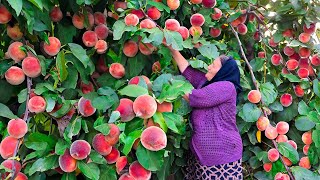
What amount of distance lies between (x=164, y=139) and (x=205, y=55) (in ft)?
1.83

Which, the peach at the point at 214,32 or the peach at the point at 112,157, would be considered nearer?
the peach at the point at 112,157

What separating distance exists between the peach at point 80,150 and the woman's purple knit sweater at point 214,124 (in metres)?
0.42

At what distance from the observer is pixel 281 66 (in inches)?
77.2

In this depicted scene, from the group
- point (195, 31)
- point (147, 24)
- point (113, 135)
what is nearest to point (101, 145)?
point (113, 135)

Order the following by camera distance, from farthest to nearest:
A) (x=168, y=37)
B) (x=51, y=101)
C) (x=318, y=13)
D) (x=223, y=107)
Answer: (x=318, y=13)
(x=223, y=107)
(x=168, y=37)
(x=51, y=101)

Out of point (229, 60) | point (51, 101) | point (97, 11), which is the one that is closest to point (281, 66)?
point (229, 60)

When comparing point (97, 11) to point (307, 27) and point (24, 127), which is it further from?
point (307, 27)

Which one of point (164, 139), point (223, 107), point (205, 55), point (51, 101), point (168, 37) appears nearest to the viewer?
point (164, 139)

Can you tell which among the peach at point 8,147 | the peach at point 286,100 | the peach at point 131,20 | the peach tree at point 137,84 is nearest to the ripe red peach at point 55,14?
the peach tree at point 137,84

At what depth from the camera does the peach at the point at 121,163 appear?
3.95ft

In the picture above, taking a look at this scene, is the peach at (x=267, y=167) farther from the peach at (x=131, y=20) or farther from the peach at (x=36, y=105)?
the peach at (x=36, y=105)

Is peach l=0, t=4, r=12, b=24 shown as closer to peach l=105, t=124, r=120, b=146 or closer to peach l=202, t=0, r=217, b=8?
peach l=105, t=124, r=120, b=146

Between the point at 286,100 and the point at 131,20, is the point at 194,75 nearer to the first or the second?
the point at 131,20

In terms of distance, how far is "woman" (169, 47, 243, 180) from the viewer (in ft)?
4.62
